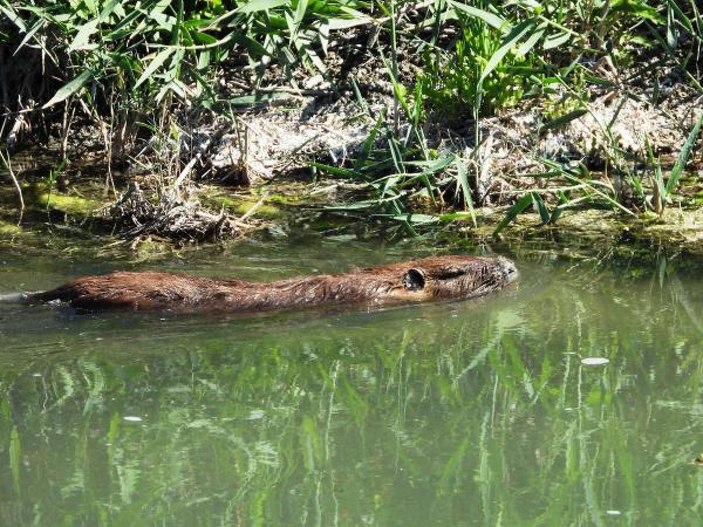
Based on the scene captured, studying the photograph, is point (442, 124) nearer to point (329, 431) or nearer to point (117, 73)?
point (117, 73)

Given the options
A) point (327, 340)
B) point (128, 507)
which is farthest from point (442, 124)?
point (128, 507)

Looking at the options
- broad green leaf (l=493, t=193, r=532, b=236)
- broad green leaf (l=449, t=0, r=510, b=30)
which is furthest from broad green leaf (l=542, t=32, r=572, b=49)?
broad green leaf (l=493, t=193, r=532, b=236)

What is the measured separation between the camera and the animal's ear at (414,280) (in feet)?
18.1

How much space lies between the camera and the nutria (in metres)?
5.18

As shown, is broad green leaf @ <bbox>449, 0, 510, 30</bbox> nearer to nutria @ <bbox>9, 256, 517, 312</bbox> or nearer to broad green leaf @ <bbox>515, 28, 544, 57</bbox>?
broad green leaf @ <bbox>515, 28, 544, 57</bbox>

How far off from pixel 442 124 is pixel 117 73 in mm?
1886

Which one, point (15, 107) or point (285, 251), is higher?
point (15, 107)

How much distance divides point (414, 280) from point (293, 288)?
57cm

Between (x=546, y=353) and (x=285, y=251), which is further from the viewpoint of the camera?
(x=285, y=251)

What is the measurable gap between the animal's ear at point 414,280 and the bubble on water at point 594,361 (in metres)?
1.40

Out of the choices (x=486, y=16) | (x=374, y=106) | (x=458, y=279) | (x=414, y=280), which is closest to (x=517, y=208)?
(x=458, y=279)

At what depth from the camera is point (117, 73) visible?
647 cm

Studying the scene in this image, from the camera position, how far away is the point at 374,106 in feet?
24.9

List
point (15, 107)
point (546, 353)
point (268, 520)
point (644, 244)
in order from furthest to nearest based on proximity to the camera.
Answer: point (15, 107) < point (644, 244) < point (546, 353) < point (268, 520)
